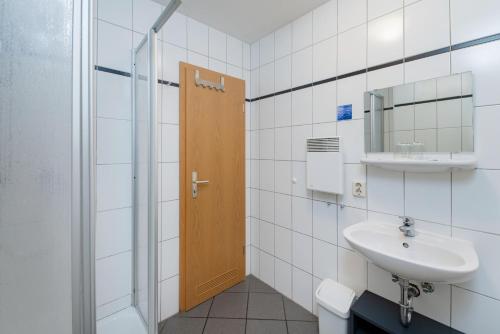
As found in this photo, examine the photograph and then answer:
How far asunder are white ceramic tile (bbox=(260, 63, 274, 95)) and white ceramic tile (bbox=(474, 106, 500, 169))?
143 cm

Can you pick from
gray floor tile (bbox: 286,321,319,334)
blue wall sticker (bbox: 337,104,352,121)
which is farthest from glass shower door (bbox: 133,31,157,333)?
blue wall sticker (bbox: 337,104,352,121)

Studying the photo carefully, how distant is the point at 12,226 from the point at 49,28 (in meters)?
0.47

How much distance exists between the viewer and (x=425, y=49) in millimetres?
1184

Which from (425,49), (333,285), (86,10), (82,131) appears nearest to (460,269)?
(333,285)

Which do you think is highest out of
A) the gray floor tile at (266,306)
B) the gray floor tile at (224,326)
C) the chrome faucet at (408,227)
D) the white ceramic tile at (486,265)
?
the chrome faucet at (408,227)

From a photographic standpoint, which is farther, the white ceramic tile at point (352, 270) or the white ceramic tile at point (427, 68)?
the white ceramic tile at point (352, 270)

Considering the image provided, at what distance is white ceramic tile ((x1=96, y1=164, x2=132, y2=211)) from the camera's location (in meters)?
1.45

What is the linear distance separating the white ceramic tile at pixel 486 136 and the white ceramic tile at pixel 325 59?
841 mm

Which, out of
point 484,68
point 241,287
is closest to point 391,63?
point 484,68

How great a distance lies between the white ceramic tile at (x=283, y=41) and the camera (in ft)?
6.18

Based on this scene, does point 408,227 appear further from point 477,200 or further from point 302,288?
point 302,288

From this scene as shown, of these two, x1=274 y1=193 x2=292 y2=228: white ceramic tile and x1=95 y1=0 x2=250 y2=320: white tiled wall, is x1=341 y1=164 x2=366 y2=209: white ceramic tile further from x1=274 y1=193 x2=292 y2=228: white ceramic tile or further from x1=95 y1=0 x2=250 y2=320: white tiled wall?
x1=95 y1=0 x2=250 y2=320: white tiled wall

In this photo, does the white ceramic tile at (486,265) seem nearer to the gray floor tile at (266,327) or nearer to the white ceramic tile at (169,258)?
the gray floor tile at (266,327)

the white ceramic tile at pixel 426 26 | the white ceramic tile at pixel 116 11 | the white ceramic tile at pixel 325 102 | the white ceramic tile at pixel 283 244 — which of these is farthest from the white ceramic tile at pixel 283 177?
the white ceramic tile at pixel 116 11
